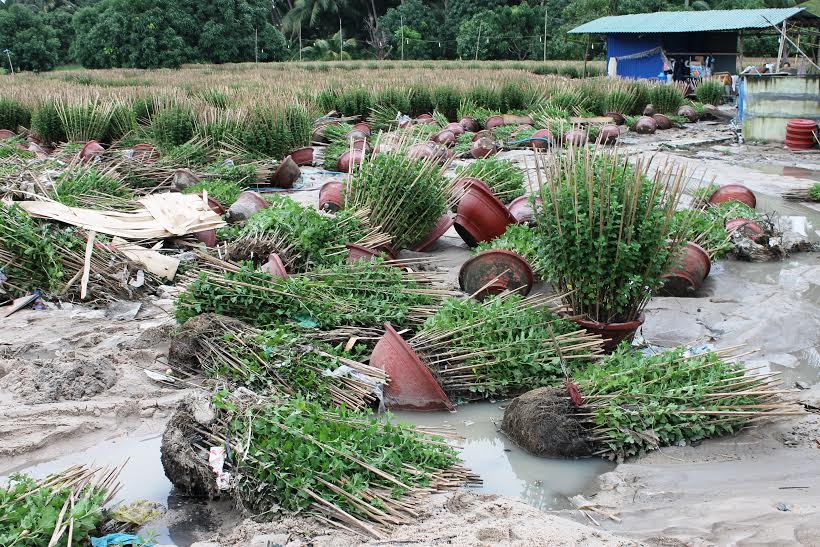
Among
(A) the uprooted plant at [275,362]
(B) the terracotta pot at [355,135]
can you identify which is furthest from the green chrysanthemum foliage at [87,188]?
(B) the terracotta pot at [355,135]

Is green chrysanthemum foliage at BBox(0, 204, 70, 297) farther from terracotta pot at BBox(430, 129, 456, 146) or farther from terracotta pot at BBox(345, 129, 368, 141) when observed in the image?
terracotta pot at BBox(430, 129, 456, 146)

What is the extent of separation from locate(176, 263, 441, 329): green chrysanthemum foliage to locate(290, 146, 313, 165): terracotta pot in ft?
22.9

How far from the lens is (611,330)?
5.32m

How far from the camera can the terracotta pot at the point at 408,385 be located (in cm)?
480

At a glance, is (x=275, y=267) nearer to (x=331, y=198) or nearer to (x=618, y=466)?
(x=331, y=198)

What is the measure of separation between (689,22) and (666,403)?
25755mm

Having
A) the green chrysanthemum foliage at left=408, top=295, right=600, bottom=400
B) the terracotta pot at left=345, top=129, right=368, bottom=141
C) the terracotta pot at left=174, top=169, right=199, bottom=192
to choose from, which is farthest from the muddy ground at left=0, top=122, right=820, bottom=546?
the terracotta pot at left=345, top=129, right=368, bottom=141

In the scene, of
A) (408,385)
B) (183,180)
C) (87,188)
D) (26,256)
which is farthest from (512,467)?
(183,180)

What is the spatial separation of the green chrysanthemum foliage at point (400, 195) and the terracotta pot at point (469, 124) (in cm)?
904

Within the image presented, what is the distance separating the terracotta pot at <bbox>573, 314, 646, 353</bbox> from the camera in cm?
531

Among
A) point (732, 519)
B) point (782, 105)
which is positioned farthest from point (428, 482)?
point (782, 105)

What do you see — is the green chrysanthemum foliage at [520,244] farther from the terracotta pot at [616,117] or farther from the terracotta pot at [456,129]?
the terracotta pot at [616,117]

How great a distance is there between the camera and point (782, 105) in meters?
16.2

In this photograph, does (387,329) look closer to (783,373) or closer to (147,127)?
(783,373)
